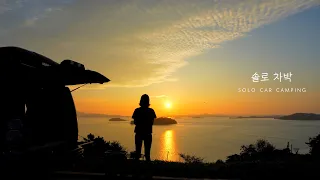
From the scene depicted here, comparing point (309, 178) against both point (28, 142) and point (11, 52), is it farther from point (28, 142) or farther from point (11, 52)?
point (11, 52)

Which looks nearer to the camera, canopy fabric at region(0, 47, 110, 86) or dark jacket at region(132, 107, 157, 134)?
canopy fabric at region(0, 47, 110, 86)

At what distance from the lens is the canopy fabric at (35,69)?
7.31 meters

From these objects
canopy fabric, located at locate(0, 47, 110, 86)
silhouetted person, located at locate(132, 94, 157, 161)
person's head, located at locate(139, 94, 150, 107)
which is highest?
canopy fabric, located at locate(0, 47, 110, 86)

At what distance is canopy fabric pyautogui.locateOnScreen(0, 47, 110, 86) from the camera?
24.0 ft

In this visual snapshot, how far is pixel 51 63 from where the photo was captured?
8.62 m

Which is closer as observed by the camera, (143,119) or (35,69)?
(35,69)

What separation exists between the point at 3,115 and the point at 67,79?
6.58 ft

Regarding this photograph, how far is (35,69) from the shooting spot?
7820mm

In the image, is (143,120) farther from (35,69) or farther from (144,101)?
(35,69)

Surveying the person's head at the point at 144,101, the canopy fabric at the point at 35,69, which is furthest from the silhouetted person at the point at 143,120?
the canopy fabric at the point at 35,69

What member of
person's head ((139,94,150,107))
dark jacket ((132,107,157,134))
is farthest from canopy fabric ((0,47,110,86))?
dark jacket ((132,107,157,134))

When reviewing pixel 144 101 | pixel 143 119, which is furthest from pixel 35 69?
pixel 143 119

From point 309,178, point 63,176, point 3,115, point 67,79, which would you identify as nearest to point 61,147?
point 63,176

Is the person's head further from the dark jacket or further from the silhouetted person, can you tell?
the dark jacket
